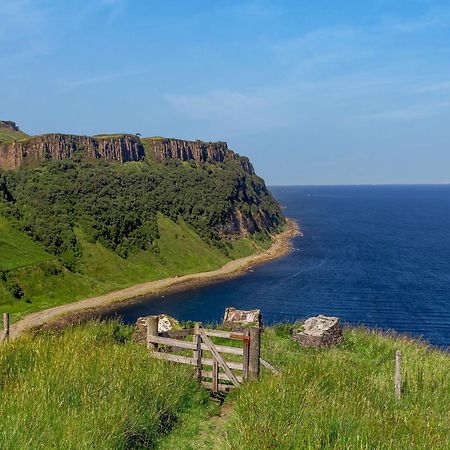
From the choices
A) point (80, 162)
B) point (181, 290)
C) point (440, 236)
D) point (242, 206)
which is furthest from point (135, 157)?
point (440, 236)

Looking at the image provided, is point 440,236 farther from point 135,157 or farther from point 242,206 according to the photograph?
point 135,157

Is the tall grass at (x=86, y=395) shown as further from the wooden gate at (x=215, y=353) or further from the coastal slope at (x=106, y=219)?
the coastal slope at (x=106, y=219)

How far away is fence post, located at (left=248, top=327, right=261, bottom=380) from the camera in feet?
46.1

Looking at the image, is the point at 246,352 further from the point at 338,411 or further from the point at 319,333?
the point at 319,333

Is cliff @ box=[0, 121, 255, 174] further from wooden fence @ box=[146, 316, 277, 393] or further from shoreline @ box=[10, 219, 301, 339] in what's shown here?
wooden fence @ box=[146, 316, 277, 393]

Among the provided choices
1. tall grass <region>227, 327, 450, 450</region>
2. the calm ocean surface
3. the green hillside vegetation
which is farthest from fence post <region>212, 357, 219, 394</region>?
the calm ocean surface

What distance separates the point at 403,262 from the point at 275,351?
11513cm

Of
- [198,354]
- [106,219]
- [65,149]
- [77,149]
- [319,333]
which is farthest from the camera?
[77,149]

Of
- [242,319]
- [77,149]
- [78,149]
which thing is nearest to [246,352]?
[242,319]

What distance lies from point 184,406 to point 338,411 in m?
4.94

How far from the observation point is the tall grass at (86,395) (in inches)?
382

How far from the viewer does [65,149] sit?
160 meters

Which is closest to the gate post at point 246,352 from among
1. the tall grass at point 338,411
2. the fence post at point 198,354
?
the tall grass at point 338,411

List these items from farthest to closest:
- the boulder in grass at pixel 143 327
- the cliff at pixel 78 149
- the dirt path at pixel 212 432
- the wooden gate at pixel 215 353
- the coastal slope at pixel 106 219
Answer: the cliff at pixel 78 149 → the coastal slope at pixel 106 219 → the boulder in grass at pixel 143 327 → the wooden gate at pixel 215 353 → the dirt path at pixel 212 432
